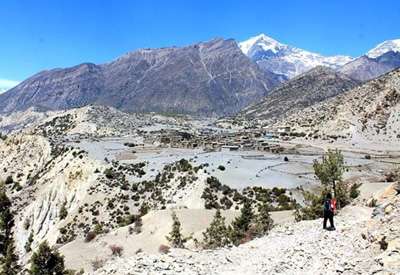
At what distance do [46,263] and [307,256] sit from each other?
2325 centimetres

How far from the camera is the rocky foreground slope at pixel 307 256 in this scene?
60.0 feet

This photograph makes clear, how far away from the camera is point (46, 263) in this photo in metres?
36.8

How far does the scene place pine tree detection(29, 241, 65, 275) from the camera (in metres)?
36.5

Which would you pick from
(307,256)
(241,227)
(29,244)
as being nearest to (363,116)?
(29,244)

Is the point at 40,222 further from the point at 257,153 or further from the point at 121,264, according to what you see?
the point at 121,264

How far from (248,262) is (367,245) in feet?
16.1

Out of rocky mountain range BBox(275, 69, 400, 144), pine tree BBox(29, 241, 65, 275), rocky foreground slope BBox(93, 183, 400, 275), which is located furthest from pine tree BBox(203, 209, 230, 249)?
rocky mountain range BBox(275, 69, 400, 144)

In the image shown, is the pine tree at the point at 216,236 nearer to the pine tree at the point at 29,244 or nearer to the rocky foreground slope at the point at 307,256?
the rocky foreground slope at the point at 307,256

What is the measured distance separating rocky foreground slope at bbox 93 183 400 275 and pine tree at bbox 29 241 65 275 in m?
17.7

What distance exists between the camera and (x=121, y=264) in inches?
771

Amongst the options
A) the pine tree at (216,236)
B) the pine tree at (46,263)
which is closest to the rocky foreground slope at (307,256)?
the pine tree at (216,236)

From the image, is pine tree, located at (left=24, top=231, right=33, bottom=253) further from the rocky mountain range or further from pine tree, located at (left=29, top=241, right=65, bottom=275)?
the rocky mountain range

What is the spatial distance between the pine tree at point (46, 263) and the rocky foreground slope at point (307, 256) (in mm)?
17679

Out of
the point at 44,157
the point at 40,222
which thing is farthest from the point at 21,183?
the point at 40,222
